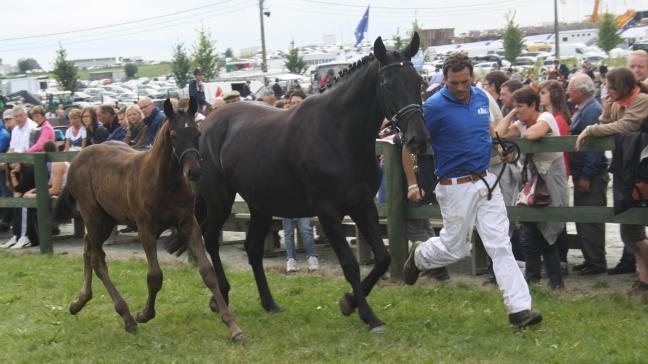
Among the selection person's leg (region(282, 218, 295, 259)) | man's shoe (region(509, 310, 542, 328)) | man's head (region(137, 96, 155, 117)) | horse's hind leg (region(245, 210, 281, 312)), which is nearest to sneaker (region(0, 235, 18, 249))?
man's head (region(137, 96, 155, 117))

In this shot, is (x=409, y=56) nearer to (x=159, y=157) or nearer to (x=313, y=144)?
(x=313, y=144)

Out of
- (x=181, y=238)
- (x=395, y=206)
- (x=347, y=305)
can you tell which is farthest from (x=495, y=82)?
(x=181, y=238)

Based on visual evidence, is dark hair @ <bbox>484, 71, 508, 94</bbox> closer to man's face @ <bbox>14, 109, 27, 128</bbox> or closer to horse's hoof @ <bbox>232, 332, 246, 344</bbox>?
horse's hoof @ <bbox>232, 332, 246, 344</bbox>

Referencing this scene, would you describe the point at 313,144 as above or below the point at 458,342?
above

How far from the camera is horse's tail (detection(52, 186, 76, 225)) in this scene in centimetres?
880

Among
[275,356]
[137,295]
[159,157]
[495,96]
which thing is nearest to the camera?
[275,356]

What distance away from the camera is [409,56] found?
6668mm

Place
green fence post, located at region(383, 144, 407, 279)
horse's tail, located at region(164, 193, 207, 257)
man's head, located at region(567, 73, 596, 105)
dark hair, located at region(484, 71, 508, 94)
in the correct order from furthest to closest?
dark hair, located at region(484, 71, 508, 94) → man's head, located at region(567, 73, 596, 105) → green fence post, located at region(383, 144, 407, 279) → horse's tail, located at region(164, 193, 207, 257)

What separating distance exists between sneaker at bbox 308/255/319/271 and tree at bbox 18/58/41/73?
150 metres

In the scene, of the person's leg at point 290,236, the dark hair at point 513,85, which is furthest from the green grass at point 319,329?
the dark hair at point 513,85

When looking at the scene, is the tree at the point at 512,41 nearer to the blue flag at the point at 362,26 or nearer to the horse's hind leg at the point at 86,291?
the blue flag at the point at 362,26

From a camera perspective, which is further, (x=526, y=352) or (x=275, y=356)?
(x=275, y=356)

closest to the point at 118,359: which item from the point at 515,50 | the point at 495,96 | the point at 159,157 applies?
the point at 159,157

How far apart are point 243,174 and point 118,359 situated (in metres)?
2.13
